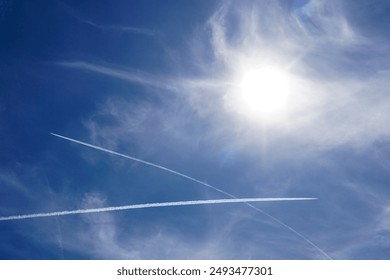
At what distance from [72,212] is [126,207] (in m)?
9.31

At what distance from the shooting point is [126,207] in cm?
5000
